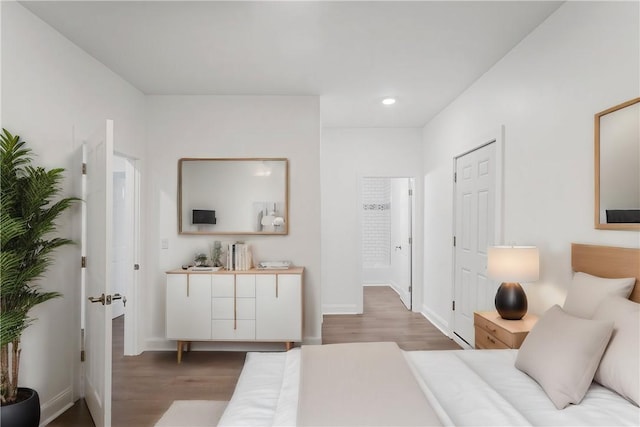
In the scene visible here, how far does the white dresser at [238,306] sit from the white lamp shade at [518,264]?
5.94ft

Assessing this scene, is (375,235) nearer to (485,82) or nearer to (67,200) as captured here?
(485,82)

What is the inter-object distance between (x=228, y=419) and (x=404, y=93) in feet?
11.4

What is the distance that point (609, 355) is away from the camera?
5.19ft

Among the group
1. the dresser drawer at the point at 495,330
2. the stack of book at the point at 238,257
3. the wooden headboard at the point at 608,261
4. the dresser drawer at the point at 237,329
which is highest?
the wooden headboard at the point at 608,261

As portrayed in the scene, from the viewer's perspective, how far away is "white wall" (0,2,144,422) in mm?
2370

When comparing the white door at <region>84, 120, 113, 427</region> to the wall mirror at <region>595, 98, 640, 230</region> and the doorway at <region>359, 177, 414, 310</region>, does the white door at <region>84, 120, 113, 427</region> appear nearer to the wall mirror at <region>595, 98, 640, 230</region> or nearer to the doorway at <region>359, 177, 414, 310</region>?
the wall mirror at <region>595, 98, 640, 230</region>

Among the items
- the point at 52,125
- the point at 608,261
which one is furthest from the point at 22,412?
the point at 608,261

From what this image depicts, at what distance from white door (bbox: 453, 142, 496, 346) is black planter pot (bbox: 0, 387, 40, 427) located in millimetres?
3303

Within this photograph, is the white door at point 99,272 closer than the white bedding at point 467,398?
No

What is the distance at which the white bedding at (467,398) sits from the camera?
1.43 m

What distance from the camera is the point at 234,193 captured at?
4113 millimetres

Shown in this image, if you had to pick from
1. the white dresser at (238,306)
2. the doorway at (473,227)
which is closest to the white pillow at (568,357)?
the doorway at (473,227)

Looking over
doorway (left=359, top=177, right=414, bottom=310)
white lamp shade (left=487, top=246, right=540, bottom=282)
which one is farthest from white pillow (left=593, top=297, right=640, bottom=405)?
Result: doorway (left=359, top=177, right=414, bottom=310)

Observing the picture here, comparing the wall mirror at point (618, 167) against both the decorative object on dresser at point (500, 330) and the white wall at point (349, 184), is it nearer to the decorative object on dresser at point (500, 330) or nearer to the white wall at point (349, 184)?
the decorative object on dresser at point (500, 330)
